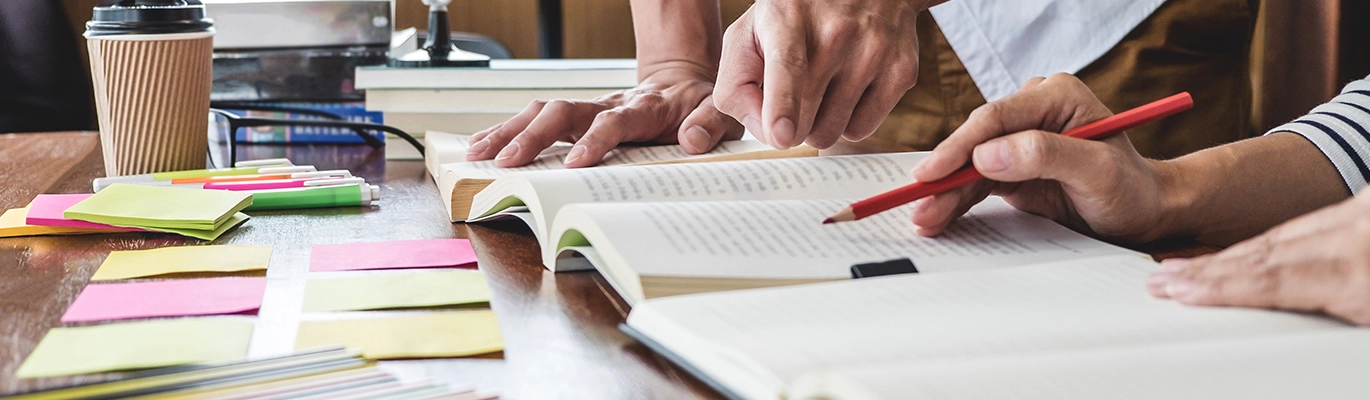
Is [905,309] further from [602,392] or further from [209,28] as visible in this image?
[209,28]

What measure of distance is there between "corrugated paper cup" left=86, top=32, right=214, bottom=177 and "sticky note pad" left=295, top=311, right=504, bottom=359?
50 cm

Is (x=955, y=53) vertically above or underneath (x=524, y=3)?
above

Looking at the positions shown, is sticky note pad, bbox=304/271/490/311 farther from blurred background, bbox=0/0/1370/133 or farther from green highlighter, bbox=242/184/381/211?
blurred background, bbox=0/0/1370/133

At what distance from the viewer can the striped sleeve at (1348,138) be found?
0.74 metres

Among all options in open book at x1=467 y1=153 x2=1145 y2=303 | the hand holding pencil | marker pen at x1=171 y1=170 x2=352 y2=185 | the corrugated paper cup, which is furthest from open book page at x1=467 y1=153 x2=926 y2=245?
the corrugated paper cup

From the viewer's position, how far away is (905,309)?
457 millimetres

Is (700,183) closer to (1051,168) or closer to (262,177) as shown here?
(1051,168)

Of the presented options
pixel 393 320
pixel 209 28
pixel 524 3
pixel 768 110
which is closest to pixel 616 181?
pixel 768 110

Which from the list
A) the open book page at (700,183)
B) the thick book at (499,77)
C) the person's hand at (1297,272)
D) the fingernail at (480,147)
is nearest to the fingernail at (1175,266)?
the person's hand at (1297,272)

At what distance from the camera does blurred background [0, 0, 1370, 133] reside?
4.49 feet

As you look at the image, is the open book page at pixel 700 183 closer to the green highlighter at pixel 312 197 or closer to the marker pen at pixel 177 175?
the green highlighter at pixel 312 197

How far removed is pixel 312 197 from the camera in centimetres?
85

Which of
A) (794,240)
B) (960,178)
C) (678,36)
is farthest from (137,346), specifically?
(678,36)

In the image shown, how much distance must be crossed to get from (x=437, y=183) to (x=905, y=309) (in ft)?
2.01
